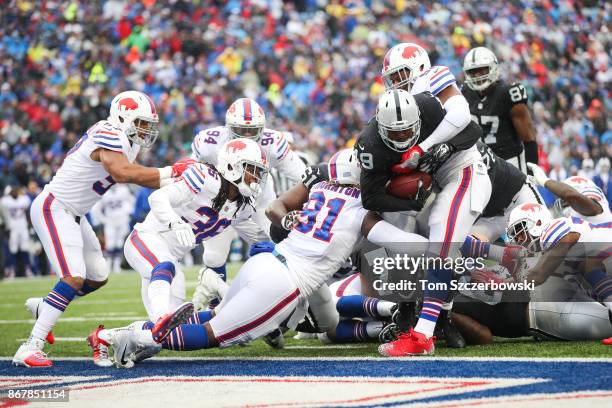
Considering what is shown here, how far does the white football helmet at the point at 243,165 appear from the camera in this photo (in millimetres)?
5488

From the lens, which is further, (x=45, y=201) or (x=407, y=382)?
(x=45, y=201)

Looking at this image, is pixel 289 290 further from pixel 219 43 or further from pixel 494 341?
pixel 219 43

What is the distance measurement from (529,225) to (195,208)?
2.06 meters

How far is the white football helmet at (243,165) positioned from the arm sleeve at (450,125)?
0.99 meters

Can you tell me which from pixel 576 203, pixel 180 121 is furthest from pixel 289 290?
pixel 180 121

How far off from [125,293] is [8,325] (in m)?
3.27

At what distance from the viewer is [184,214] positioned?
5.85 m

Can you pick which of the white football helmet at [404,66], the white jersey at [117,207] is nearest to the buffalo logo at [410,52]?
the white football helmet at [404,66]

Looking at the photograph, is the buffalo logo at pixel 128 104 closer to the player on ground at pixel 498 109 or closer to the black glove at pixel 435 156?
the black glove at pixel 435 156

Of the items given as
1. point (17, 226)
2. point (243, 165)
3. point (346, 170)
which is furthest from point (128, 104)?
point (17, 226)

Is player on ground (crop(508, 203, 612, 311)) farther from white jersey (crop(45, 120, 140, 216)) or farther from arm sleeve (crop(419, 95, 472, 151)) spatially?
white jersey (crop(45, 120, 140, 216))

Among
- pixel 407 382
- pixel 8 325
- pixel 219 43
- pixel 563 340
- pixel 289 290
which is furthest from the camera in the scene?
pixel 219 43

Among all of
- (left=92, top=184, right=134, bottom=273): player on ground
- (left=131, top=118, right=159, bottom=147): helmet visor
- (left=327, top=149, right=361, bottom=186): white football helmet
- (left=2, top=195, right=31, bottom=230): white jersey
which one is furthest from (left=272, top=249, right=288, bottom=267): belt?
(left=92, top=184, right=134, bottom=273): player on ground

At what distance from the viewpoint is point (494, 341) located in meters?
5.80
